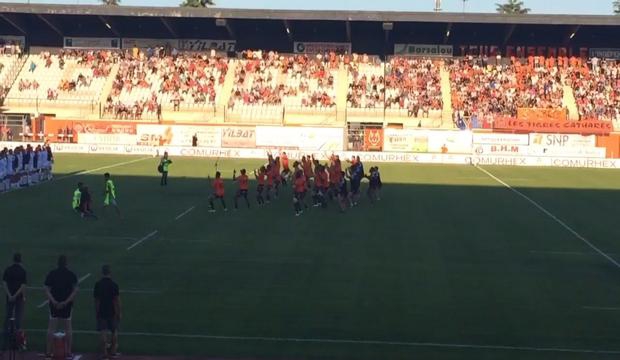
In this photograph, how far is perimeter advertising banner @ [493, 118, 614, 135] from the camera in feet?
226

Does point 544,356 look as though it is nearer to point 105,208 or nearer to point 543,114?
point 105,208

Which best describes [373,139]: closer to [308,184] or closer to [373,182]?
[373,182]

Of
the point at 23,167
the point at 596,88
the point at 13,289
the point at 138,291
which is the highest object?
the point at 596,88

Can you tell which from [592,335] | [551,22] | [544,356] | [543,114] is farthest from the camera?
[551,22]

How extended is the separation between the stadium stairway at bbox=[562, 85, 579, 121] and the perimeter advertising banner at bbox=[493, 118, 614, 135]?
299cm

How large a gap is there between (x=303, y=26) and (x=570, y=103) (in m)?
22.7

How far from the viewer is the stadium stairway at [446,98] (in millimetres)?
73438

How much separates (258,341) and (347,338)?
1462mm

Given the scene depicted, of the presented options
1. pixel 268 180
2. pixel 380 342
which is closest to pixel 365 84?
pixel 268 180

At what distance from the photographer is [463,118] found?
72.2 metres

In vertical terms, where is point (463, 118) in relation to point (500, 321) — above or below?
above

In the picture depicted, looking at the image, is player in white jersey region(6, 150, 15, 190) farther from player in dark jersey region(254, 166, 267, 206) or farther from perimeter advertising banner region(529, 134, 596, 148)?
perimeter advertising banner region(529, 134, 596, 148)

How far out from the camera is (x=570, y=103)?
7581cm

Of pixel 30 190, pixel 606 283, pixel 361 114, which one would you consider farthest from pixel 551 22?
pixel 606 283
